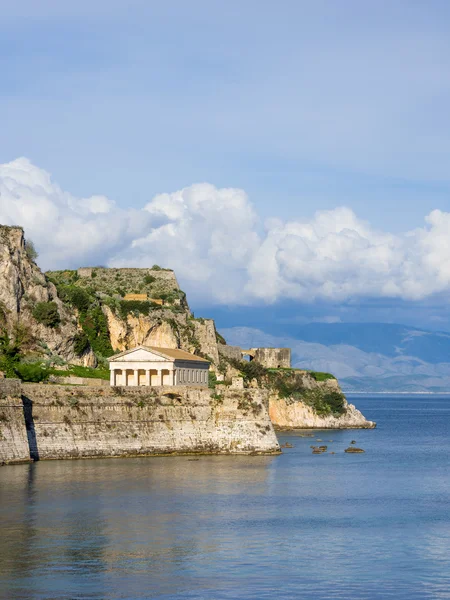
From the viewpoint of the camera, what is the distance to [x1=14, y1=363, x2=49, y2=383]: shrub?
7769 centimetres

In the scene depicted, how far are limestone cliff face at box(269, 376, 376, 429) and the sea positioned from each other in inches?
2153

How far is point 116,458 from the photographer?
72.0 meters

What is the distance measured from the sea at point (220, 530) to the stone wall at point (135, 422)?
1.61 metres

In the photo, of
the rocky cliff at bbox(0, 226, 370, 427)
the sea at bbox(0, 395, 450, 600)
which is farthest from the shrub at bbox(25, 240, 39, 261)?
the sea at bbox(0, 395, 450, 600)

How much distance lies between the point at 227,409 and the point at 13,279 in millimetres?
25298

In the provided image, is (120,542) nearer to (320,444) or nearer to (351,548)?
(351,548)

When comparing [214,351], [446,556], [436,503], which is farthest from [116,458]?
[214,351]

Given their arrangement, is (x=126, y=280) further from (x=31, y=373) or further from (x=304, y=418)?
(x=31, y=373)

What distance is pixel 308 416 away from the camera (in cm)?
13525

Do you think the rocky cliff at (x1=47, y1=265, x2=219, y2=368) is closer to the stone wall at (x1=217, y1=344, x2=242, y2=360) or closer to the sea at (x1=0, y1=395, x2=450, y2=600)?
the stone wall at (x1=217, y1=344, x2=242, y2=360)

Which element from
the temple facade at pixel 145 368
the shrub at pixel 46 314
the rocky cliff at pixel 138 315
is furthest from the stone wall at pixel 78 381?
the rocky cliff at pixel 138 315

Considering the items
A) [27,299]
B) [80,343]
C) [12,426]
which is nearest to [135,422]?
[12,426]

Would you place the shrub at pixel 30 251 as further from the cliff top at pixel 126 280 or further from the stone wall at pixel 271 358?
the stone wall at pixel 271 358

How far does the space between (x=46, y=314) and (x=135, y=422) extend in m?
24.2
